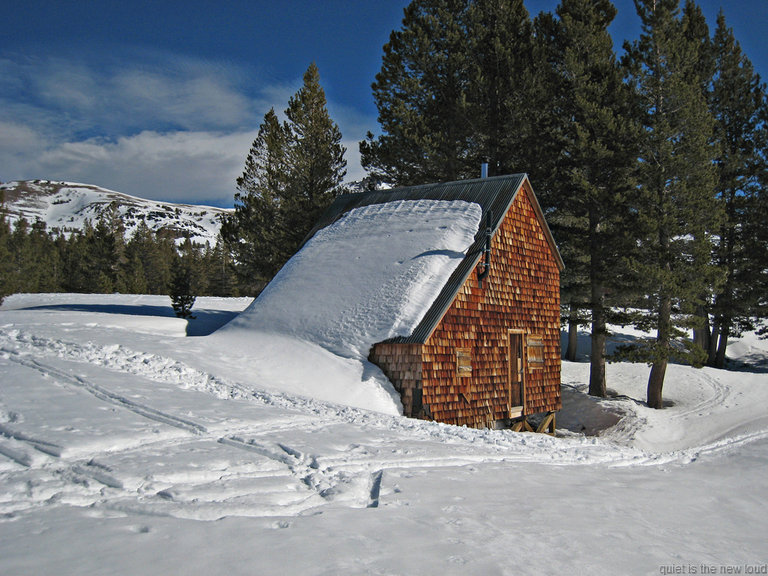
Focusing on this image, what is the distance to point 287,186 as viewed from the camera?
26672 mm

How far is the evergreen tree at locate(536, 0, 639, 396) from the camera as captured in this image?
1962cm

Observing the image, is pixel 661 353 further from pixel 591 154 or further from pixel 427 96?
pixel 427 96

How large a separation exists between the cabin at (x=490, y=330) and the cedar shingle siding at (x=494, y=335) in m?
0.02

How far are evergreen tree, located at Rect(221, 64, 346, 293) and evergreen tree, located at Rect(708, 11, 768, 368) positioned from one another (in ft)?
58.0

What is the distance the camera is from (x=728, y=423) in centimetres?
1667

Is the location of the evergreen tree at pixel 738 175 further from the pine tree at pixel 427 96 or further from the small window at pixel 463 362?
the small window at pixel 463 362

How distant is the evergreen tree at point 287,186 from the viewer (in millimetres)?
26094

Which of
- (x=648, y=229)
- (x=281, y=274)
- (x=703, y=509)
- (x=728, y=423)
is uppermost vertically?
(x=648, y=229)

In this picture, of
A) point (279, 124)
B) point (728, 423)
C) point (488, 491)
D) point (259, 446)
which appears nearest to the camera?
point (488, 491)

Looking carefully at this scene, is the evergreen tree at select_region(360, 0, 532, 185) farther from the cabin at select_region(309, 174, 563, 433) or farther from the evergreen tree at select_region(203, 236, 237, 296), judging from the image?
the evergreen tree at select_region(203, 236, 237, 296)

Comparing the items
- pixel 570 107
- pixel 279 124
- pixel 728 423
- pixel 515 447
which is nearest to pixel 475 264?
pixel 515 447

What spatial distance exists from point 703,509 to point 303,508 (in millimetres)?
3954

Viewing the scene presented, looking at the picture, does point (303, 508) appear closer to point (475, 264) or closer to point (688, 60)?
point (475, 264)

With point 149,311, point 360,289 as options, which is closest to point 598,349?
point 360,289
